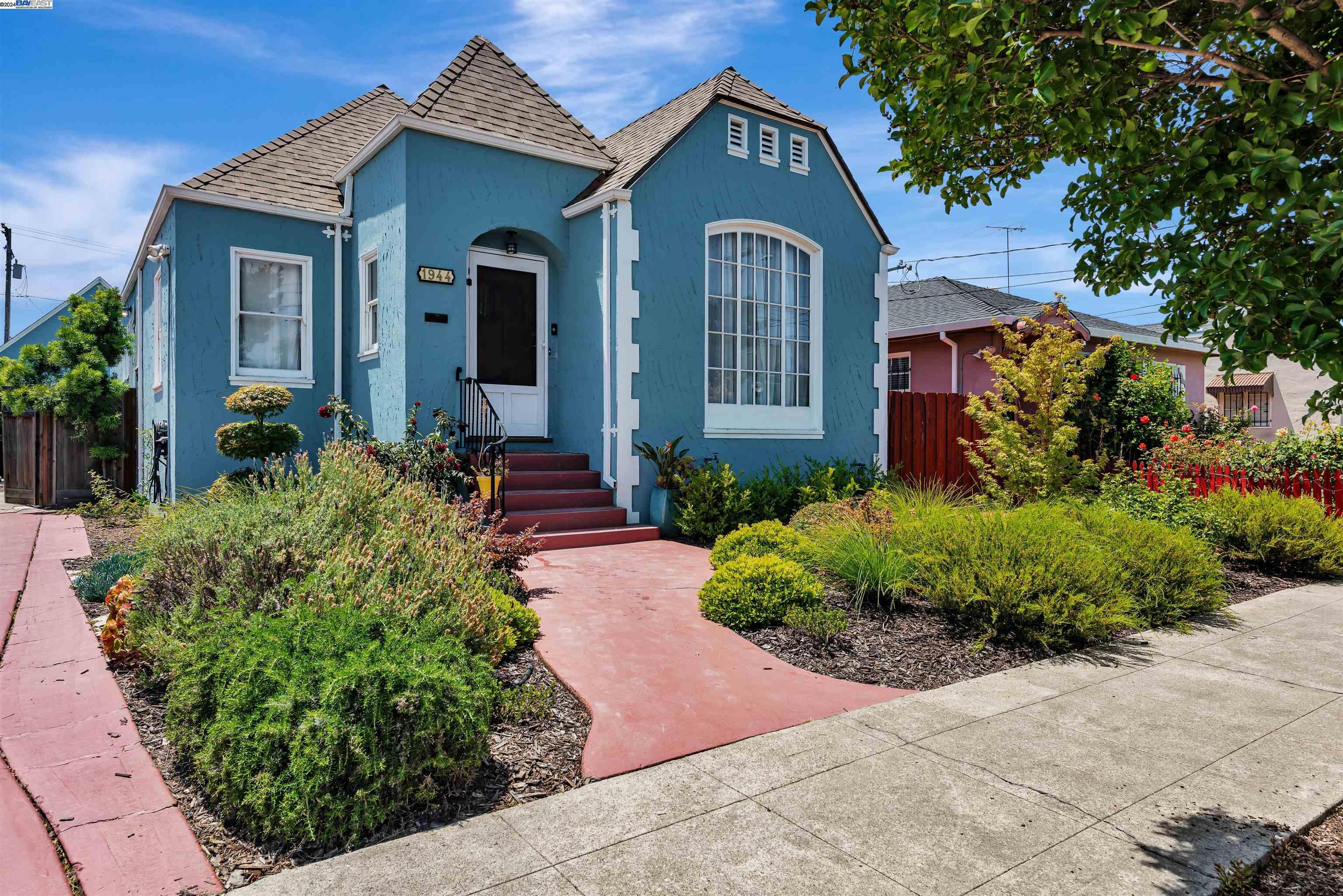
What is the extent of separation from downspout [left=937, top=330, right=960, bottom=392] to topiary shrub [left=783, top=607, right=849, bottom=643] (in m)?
12.8

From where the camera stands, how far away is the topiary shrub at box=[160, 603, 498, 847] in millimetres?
2756

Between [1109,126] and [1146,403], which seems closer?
[1109,126]

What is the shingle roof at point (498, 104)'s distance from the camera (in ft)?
31.8

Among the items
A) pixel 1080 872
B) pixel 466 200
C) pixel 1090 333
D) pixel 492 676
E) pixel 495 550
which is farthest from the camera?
pixel 1090 333

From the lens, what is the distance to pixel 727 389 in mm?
10672

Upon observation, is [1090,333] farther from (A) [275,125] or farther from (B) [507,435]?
(A) [275,125]

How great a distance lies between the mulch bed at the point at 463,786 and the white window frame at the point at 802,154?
8935 mm

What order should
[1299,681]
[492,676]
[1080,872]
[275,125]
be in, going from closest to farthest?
[1080,872] → [492,676] → [1299,681] → [275,125]

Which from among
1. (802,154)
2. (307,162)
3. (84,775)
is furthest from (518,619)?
(307,162)

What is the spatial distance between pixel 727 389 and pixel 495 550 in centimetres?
543

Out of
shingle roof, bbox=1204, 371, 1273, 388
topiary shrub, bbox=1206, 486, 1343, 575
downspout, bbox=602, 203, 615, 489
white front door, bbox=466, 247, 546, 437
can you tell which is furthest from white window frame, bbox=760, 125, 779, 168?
shingle roof, bbox=1204, 371, 1273, 388

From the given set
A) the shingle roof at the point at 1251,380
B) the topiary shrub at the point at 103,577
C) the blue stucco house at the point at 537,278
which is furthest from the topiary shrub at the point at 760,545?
the shingle roof at the point at 1251,380

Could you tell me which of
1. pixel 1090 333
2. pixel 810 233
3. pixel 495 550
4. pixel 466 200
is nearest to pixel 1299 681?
pixel 495 550

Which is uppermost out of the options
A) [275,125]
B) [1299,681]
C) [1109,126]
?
[275,125]
